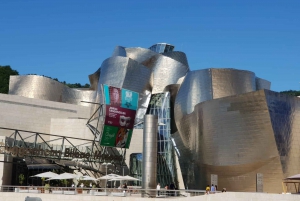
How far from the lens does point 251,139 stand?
33312mm

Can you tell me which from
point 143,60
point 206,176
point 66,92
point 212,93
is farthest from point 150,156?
point 66,92

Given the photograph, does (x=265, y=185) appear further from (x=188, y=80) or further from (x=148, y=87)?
(x=148, y=87)

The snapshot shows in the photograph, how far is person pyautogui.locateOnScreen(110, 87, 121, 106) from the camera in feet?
136

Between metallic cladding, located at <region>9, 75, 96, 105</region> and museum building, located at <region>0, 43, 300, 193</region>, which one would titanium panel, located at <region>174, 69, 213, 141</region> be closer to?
museum building, located at <region>0, 43, 300, 193</region>

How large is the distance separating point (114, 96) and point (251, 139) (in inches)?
580

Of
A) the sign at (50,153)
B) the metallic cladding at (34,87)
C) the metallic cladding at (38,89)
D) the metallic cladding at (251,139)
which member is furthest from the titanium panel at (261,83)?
the metallic cladding at (34,87)

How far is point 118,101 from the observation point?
4194cm

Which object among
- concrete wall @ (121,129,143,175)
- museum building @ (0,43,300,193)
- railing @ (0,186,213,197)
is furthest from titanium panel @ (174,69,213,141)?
railing @ (0,186,213,197)

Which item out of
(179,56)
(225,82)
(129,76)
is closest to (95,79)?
(129,76)

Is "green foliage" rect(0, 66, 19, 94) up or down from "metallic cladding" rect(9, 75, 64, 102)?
up

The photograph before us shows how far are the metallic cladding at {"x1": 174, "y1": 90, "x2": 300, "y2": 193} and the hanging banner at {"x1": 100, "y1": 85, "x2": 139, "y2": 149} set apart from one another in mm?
9023

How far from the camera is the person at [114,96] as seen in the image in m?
41.4

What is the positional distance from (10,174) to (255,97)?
2426cm

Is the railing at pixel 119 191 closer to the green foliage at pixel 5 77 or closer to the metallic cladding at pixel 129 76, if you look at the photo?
the metallic cladding at pixel 129 76
